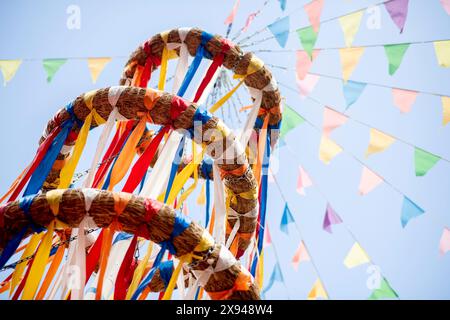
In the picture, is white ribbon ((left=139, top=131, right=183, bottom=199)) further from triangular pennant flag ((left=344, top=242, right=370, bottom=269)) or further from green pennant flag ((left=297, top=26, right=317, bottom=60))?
triangular pennant flag ((left=344, top=242, right=370, bottom=269))

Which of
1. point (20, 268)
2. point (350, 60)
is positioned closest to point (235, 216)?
point (20, 268)

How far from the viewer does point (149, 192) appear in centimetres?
311

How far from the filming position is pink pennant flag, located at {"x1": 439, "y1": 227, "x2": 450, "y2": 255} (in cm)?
545

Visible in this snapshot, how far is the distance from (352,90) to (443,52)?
1006 millimetres

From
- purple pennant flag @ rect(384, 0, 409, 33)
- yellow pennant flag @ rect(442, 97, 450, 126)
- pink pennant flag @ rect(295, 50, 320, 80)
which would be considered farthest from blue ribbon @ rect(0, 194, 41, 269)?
yellow pennant flag @ rect(442, 97, 450, 126)

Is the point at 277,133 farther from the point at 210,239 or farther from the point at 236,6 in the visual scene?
the point at 210,239

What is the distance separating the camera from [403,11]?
181 inches

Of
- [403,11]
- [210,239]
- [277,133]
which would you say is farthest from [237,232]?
[403,11]

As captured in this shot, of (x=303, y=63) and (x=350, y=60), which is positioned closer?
(x=350, y=60)

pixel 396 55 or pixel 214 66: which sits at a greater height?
pixel 396 55

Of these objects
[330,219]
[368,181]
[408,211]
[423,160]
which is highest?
[423,160]

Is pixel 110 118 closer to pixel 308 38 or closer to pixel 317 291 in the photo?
pixel 308 38
